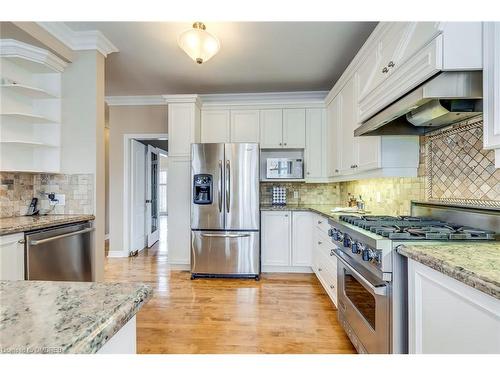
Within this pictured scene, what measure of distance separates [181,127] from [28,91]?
1.66 metres

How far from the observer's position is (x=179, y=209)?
3.72m

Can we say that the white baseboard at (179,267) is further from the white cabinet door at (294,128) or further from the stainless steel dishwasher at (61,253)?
the white cabinet door at (294,128)

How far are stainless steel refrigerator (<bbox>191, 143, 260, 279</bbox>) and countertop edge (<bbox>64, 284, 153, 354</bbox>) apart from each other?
275cm

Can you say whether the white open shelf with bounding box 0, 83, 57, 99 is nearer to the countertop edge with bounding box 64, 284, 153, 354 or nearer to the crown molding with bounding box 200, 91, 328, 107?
the crown molding with bounding box 200, 91, 328, 107

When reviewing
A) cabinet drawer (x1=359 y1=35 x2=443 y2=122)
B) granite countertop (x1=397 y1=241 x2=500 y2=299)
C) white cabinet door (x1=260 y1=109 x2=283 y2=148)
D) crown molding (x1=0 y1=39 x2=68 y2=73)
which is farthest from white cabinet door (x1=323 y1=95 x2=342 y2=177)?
crown molding (x1=0 y1=39 x2=68 y2=73)

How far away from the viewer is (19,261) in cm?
182

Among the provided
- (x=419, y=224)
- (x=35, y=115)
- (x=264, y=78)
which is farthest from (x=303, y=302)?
(x=35, y=115)

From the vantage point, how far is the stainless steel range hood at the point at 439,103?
127 cm

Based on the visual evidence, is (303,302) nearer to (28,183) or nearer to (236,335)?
(236,335)

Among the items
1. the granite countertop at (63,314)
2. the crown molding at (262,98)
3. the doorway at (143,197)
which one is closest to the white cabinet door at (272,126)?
the crown molding at (262,98)

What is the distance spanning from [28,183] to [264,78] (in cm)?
279

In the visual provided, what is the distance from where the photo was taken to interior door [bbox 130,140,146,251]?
4.51 m

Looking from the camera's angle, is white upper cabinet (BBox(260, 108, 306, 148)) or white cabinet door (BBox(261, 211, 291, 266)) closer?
white cabinet door (BBox(261, 211, 291, 266))
